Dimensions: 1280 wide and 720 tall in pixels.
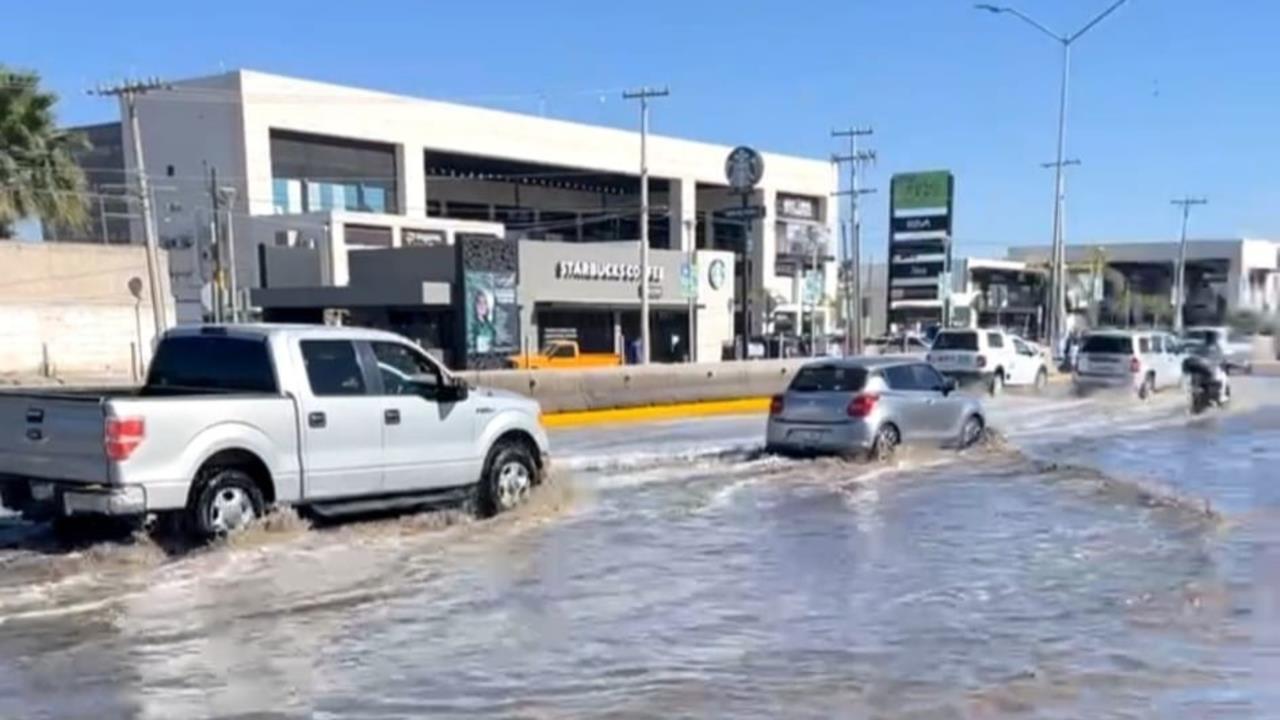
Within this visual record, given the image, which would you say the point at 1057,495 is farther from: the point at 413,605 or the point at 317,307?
the point at 317,307

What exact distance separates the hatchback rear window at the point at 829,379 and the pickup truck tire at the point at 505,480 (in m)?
6.33

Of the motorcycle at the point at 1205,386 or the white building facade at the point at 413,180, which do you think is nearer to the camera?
the motorcycle at the point at 1205,386

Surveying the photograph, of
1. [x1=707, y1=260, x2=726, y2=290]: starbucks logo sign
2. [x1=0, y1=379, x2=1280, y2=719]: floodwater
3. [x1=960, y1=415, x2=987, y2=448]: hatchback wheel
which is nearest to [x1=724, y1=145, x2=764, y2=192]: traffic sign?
[x1=707, y1=260, x2=726, y2=290]: starbucks logo sign

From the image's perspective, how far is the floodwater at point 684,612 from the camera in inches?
284

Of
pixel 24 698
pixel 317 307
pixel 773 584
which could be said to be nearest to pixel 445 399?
pixel 773 584

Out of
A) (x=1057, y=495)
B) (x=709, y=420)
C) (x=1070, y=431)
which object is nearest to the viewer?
(x=1057, y=495)

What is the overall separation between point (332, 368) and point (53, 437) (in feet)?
7.96

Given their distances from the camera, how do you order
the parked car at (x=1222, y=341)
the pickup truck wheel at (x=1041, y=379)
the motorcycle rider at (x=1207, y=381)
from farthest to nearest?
the parked car at (x=1222, y=341) < the pickup truck wheel at (x=1041, y=379) < the motorcycle rider at (x=1207, y=381)

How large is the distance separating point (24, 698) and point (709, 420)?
22108 mm

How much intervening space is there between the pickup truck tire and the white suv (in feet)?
82.4

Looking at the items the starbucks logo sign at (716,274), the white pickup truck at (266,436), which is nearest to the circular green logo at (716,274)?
the starbucks logo sign at (716,274)

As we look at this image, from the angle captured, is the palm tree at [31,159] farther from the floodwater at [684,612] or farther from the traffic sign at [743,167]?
the floodwater at [684,612]

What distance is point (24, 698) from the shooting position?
7047 mm

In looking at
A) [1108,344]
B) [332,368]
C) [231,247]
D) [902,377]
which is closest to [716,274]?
[231,247]
